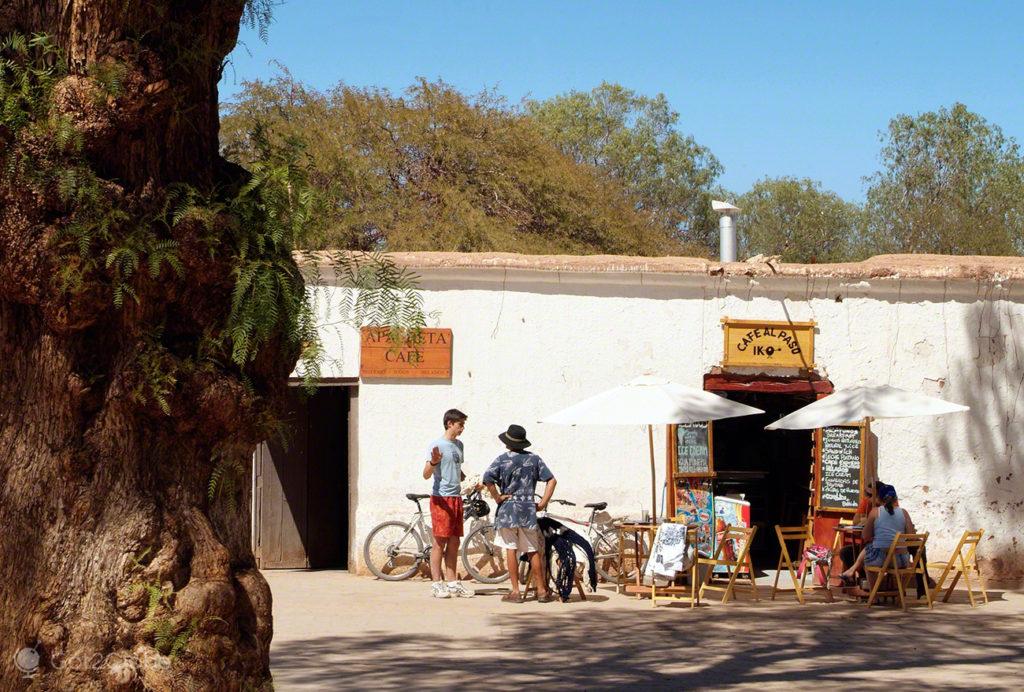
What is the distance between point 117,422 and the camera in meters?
5.39

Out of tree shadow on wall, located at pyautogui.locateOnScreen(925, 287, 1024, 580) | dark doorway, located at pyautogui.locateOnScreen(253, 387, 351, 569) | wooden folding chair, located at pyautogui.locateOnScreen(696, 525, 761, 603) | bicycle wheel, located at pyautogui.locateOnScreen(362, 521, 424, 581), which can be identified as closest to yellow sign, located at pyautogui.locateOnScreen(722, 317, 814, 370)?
tree shadow on wall, located at pyautogui.locateOnScreen(925, 287, 1024, 580)

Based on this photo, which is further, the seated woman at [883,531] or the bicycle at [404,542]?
the bicycle at [404,542]

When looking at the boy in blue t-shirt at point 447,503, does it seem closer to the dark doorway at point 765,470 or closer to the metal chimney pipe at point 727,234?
the dark doorway at point 765,470

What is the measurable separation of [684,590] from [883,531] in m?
1.86

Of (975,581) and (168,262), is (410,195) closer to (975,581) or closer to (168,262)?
(975,581)

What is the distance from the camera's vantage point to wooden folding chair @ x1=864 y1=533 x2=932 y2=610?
12.2 m

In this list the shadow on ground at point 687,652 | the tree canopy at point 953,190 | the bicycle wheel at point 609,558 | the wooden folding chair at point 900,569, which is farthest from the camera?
the tree canopy at point 953,190

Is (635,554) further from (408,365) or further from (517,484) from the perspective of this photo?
(408,365)

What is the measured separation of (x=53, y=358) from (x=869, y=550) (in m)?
8.90

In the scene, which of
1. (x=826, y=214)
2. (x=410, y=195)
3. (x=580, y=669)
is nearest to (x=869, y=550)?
(x=580, y=669)

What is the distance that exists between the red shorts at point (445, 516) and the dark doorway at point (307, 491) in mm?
2924

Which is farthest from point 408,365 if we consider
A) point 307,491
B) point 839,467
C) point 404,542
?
point 839,467

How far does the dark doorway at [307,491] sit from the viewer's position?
1577cm

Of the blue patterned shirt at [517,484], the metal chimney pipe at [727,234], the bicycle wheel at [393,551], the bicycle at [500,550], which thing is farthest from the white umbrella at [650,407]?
the metal chimney pipe at [727,234]
